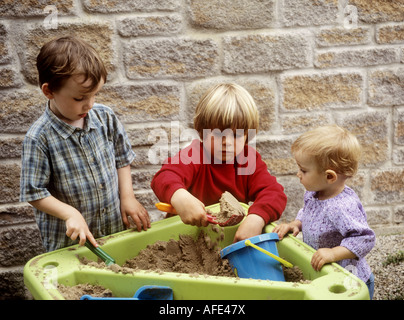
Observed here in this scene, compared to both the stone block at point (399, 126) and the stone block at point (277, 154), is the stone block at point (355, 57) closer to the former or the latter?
the stone block at point (399, 126)

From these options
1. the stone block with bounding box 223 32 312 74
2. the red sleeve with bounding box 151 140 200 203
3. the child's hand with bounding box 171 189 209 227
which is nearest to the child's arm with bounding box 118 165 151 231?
the red sleeve with bounding box 151 140 200 203

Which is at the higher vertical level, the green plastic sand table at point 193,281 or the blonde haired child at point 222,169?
the blonde haired child at point 222,169

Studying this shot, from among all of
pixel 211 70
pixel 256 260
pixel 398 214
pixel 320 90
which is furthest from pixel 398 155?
pixel 256 260

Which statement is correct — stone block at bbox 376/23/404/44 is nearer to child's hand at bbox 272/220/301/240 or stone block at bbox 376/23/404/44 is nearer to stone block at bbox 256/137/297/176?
stone block at bbox 256/137/297/176

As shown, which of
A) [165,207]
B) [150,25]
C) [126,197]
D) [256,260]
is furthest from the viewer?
[150,25]

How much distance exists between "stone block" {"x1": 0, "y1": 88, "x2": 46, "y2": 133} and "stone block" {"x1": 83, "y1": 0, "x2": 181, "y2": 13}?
0.40m

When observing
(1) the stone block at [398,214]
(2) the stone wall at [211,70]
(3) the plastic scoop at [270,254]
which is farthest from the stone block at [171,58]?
(1) the stone block at [398,214]

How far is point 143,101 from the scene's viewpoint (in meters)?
1.95

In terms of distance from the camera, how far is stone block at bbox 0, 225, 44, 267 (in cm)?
198

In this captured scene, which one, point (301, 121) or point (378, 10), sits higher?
point (378, 10)

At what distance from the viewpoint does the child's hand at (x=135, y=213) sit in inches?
55.2

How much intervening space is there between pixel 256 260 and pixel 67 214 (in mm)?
552

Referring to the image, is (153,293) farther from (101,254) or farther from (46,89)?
(46,89)
